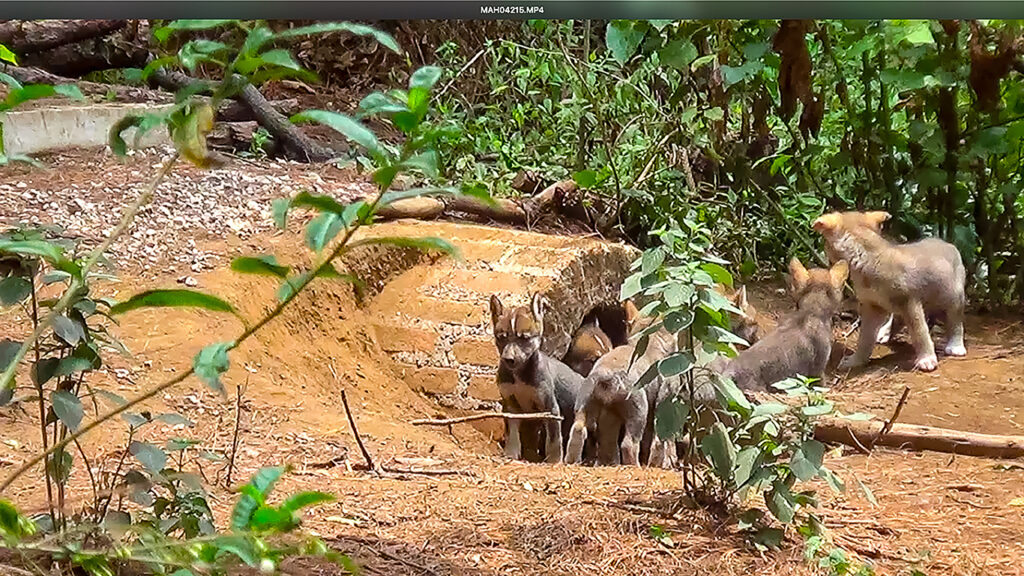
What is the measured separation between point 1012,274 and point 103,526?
1.18 meters

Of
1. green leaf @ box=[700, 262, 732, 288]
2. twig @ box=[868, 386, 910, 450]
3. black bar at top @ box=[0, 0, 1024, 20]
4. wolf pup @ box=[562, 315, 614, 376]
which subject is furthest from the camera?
wolf pup @ box=[562, 315, 614, 376]

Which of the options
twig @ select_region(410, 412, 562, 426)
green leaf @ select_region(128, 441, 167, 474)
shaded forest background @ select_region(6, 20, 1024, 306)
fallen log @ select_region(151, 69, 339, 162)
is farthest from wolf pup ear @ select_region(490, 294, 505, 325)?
green leaf @ select_region(128, 441, 167, 474)

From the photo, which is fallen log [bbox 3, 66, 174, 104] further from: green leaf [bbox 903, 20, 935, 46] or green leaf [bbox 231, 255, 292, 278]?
green leaf [bbox 903, 20, 935, 46]

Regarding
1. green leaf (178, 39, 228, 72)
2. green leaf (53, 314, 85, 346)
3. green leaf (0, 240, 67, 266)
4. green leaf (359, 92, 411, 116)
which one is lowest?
green leaf (53, 314, 85, 346)

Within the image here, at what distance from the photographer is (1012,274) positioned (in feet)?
4.46

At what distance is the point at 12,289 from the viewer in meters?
0.93

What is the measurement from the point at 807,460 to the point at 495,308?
65 centimetres

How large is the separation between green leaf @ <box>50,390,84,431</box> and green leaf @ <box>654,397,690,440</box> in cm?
67

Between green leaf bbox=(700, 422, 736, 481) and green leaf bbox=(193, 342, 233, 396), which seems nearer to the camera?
green leaf bbox=(193, 342, 233, 396)

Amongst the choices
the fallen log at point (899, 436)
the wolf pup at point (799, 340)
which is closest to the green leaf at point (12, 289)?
the wolf pup at point (799, 340)

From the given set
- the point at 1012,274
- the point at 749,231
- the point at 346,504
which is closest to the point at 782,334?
the point at 749,231

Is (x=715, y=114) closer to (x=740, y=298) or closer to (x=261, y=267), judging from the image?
(x=740, y=298)

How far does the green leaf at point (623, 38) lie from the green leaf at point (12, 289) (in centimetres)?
70

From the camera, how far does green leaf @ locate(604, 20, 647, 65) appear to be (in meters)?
1.19
